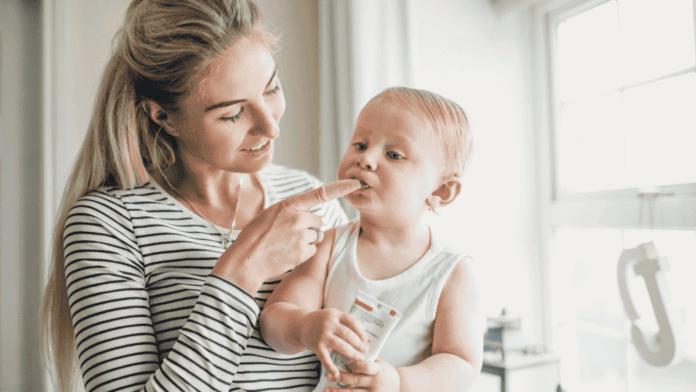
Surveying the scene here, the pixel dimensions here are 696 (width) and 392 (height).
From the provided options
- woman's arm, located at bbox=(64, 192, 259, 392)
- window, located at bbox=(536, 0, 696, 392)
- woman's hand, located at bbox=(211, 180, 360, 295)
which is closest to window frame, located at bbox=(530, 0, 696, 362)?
window, located at bbox=(536, 0, 696, 392)

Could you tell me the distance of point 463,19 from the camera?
2.40 m

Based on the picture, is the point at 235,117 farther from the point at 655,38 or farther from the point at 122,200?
the point at 655,38

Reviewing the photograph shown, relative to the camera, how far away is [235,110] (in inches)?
35.3

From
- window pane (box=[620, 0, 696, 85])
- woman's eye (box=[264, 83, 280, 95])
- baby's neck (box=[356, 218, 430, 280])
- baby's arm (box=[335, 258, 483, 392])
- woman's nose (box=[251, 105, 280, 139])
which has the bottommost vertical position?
baby's arm (box=[335, 258, 483, 392])

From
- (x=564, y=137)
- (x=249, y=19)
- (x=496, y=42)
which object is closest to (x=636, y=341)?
(x=564, y=137)

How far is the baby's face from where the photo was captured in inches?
32.2

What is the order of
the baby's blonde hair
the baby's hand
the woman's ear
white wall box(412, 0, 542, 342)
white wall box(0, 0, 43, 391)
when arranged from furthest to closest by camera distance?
white wall box(412, 0, 542, 342) < white wall box(0, 0, 43, 391) < the woman's ear < the baby's blonde hair < the baby's hand

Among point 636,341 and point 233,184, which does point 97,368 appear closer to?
point 233,184

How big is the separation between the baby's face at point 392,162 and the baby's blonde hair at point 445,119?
0.06 ft

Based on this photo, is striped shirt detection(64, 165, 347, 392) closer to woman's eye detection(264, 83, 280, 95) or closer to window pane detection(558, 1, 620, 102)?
woman's eye detection(264, 83, 280, 95)

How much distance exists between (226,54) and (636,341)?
1750mm

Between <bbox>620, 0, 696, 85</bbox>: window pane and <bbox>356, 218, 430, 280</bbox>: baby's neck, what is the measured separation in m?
1.48

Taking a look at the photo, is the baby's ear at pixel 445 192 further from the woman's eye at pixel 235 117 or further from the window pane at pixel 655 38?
the window pane at pixel 655 38

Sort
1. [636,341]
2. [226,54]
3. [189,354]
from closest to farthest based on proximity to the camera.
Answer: [189,354], [226,54], [636,341]
